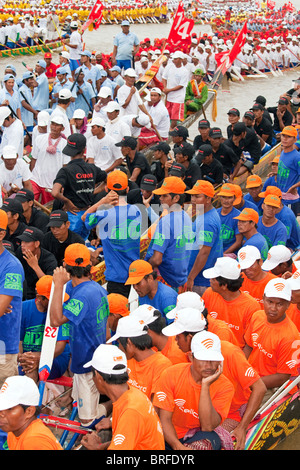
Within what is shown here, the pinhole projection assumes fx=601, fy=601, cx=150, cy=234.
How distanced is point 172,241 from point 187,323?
76.1 inches

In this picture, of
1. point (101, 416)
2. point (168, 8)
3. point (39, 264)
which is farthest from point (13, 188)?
point (168, 8)

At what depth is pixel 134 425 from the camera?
137 inches

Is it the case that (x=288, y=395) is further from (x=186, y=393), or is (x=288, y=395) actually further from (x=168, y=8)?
(x=168, y=8)

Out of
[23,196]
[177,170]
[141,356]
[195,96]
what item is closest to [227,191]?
[177,170]

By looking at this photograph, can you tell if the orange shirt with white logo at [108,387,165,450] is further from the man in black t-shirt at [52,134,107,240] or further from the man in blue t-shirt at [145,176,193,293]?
the man in black t-shirt at [52,134,107,240]

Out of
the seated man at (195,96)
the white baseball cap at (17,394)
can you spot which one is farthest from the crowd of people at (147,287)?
the seated man at (195,96)

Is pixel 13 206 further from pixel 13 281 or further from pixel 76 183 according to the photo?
pixel 13 281

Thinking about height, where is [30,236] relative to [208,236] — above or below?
above

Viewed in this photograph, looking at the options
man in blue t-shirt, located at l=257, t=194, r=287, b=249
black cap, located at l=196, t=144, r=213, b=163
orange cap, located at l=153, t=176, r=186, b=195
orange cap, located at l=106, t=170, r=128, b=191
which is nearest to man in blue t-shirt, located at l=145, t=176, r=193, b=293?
orange cap, located at l=153, t=176, r=186, b=195

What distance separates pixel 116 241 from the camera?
246 inches

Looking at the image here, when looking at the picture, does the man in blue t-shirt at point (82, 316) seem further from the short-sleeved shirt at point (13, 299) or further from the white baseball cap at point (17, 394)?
the white baseball cap at point (17, 394)

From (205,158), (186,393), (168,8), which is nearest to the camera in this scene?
(186,393)

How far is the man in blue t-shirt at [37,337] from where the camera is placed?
5172 mm

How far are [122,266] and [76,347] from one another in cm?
165
